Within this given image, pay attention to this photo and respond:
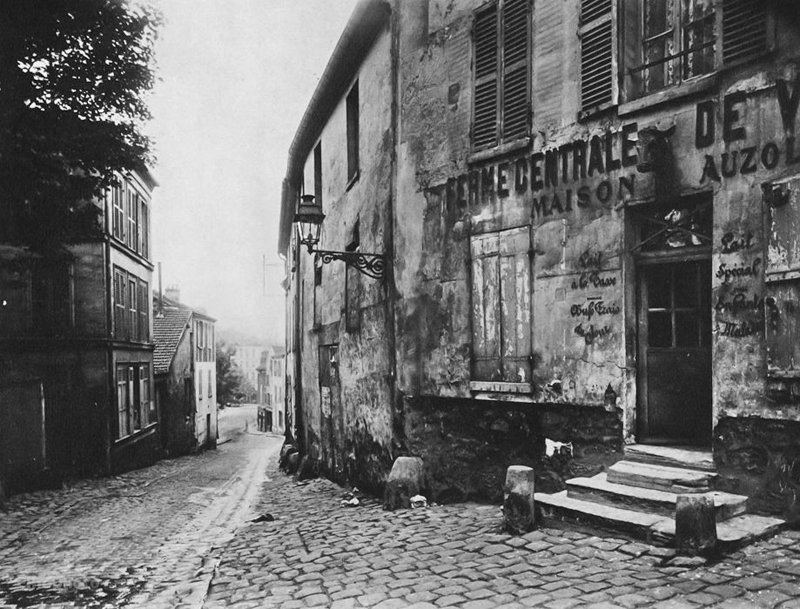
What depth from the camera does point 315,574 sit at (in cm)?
582

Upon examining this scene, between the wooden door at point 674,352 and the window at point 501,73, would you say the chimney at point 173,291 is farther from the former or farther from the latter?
the wooden door at point 674,352

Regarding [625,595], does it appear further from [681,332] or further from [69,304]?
[69,304]

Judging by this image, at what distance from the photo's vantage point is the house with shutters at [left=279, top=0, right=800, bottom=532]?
568 cm

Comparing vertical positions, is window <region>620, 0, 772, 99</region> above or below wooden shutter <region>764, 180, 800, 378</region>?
above

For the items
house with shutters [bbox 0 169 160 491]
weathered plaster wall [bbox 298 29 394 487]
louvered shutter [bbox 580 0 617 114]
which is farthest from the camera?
house with shutters [bbox 0 169 160 491]

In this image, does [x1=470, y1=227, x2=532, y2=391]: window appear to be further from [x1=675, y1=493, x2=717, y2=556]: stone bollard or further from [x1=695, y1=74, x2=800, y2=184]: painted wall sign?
[x1=675, y1=493, x2=717, y2=556]: stone bollard

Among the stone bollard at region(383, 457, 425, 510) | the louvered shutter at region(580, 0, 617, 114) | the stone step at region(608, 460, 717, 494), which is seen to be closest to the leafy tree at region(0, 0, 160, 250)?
the stone bollard at region(383, 457, 425, 510)

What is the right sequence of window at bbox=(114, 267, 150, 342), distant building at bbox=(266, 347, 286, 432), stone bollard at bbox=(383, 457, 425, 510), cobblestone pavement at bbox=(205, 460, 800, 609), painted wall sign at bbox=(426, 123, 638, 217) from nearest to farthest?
cobblestone pavement at bbox=(205, 460, 800, 609) < painted wall sign at bbox=(426, 123, 638, 217) < stone bollard at bbox=(383, 457, 425, 510) < window at bbox=(114, 267, 150, 342) < distant building at bbox=(266, 347, 286, 432)

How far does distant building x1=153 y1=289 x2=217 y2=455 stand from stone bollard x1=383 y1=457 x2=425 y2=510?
18900 millimetres

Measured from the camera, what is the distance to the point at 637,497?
5746 millimetres

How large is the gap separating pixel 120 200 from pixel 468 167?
14.1 metres

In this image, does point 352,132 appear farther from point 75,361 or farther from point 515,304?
point 75,361

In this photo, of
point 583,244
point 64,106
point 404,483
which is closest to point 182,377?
point 64,106

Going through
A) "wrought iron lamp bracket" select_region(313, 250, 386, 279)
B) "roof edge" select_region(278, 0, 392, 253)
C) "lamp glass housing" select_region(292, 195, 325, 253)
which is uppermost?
"roof edge" select_region(278, 0, 392, 253)
